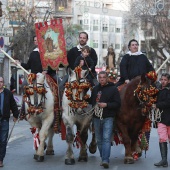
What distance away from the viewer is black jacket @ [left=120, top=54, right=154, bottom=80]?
14719 millimetres

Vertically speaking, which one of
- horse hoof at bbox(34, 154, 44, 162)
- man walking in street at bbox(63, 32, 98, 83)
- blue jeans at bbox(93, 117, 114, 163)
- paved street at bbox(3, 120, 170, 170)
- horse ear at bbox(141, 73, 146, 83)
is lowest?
paved street at bbox(3, 120, 170, 170)

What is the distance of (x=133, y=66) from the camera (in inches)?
582

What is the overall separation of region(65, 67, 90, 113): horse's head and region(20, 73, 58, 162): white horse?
69 cm

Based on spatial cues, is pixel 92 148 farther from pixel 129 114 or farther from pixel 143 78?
pixel 143 78

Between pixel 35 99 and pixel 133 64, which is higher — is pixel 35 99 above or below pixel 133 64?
below

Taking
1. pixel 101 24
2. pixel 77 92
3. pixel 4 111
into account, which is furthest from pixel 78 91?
pixel 101 24

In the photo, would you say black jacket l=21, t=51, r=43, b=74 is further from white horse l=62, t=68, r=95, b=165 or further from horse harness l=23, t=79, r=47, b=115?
white horse l=62, t=68, r=95, b=165

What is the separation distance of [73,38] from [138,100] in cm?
4465

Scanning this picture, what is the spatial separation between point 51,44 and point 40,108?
5.65ft

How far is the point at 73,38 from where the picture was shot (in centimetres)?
5819

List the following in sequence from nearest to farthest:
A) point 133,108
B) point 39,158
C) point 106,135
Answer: point 106,135 < point 133,108 < point 39,158

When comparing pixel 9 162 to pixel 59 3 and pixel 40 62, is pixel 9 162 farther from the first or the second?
pixel 59 3

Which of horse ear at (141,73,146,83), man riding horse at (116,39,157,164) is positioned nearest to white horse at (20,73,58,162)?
man riding horse at (116,39,157,164)

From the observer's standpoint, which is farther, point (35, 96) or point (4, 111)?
point (35, 96)
